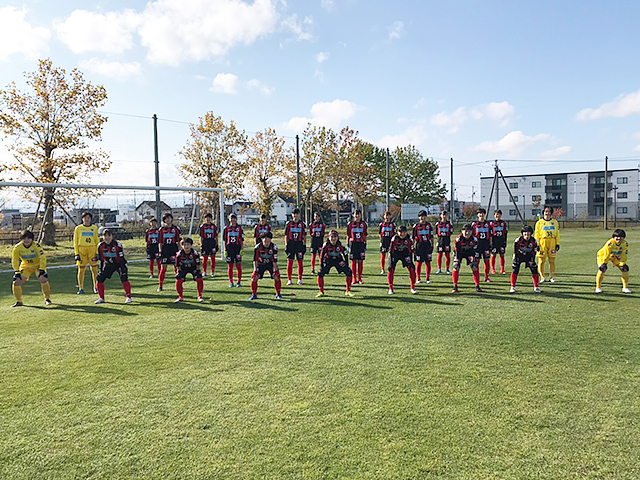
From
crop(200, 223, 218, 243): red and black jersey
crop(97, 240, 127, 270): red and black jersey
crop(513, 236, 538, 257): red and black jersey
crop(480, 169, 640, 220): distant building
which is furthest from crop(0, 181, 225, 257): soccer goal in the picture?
crop(480, 169, 640, 220): distant building

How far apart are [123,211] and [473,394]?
16.8 meters

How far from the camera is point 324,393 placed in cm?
459

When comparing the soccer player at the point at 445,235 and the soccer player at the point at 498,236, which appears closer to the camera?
the soccer player at the point at 445,235

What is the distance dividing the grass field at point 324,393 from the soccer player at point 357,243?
3.14 m

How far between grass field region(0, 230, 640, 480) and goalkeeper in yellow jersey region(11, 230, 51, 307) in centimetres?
110

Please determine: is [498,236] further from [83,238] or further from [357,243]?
[83,238]

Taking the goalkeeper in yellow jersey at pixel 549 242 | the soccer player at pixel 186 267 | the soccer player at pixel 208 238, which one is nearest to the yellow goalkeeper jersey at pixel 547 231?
the goalkeeper in yellow jersey at pixel 549 242

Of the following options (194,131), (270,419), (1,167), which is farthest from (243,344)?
(194,131)

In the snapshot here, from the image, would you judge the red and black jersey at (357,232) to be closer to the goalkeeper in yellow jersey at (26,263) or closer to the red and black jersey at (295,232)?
the red and black jersey at (295,232)

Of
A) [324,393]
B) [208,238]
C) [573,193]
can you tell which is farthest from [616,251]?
[573,193]

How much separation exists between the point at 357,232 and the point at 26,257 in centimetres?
731

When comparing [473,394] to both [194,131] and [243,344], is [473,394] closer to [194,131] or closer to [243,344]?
[243,344]

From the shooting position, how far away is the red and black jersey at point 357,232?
11867mm

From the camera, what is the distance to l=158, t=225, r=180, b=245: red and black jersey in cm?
1191
